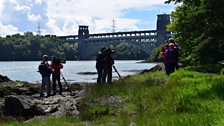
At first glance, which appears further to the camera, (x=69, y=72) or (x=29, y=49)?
(x=29, y=49)

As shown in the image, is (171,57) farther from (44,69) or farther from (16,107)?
(16,107)

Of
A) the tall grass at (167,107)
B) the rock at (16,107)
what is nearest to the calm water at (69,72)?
the rock at (16,107)

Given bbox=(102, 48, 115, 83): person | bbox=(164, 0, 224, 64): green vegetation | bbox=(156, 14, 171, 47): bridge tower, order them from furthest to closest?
bbox=(156, 14, 171, 47): bridge tower, bbox=(102, 48, 115, 83): person, bbox=(164, 0, 224, 64): green vegetation

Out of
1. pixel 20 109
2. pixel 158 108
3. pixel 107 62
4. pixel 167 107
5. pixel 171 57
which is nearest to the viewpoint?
pixel 167 107

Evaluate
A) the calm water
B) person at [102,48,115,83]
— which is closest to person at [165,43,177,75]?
person at [102,48,115,83]

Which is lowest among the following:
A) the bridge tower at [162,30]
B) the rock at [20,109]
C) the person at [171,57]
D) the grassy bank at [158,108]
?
the rock at [20,109]

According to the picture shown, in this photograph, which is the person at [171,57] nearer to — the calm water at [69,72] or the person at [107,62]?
the person at [107,62]

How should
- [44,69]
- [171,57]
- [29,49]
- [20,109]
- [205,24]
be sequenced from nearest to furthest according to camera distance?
[20,109], [205,24], [171,57], [44,69], [29,49]

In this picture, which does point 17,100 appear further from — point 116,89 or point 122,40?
point 122,40

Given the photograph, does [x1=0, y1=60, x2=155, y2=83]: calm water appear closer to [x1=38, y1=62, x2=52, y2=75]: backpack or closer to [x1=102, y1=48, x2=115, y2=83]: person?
[x1=38, y1=62, x2=52, y2=75]: backpack

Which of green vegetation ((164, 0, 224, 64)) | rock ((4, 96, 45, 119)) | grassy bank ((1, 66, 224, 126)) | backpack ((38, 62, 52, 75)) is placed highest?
green vegetation ((164, 0, 224, 64))

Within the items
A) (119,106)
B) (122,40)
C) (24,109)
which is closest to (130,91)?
(119,106)

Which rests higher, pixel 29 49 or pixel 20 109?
pixel 29 49

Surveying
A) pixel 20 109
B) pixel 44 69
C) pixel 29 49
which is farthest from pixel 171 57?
pixel 29 49
